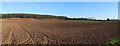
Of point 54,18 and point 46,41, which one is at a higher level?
point 54,18

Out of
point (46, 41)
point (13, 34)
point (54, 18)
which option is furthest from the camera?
point (54, 18)

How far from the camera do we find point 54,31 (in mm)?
10883

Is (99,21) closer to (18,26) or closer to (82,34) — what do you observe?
(82,34)

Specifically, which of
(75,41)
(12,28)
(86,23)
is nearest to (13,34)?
(12,28)

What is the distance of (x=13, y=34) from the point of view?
1020 cm

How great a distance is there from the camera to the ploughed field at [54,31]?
949 centimetres

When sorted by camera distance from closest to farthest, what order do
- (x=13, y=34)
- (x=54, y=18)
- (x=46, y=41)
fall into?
(x=46, y=41) → (x=13, y=34) → (x=54, y=18)

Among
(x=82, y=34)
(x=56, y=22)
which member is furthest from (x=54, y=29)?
(x=82, y=34)

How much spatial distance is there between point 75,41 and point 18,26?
3241mm

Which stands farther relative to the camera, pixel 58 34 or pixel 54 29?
pixel 54 29

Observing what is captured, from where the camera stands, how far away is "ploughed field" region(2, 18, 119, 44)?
949cm

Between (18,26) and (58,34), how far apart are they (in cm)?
216

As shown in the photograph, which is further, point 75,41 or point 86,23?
point 86,23

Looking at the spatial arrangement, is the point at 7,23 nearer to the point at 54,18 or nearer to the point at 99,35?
the point at 54,18
